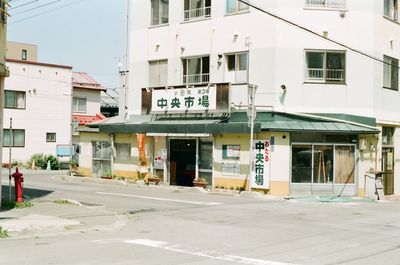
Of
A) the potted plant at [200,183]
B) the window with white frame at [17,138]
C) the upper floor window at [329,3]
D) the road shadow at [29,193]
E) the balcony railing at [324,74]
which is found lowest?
the road shadow at [29,193]

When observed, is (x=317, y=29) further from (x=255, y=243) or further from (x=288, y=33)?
(x=255, y=243)

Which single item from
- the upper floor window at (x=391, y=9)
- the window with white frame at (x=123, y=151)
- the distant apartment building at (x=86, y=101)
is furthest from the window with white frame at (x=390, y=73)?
the distant apartment building at (x=86, y=101)

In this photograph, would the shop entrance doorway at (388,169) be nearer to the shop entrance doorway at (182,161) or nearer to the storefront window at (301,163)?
the storefront window at (301,163)

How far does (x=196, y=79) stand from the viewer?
94.9ft

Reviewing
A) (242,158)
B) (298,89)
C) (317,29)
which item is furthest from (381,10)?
(242,158)

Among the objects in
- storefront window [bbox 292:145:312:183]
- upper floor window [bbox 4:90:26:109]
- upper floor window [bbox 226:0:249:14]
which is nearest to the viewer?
storefront window [bbox 292:145:312:183]

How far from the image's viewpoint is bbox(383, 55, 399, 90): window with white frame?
27.5m

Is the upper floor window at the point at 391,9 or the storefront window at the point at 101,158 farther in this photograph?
the storefront window at the point at 101,158

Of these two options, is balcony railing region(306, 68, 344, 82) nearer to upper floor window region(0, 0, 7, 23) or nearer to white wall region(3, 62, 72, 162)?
upper floor window region(0, 0, 7, 23)

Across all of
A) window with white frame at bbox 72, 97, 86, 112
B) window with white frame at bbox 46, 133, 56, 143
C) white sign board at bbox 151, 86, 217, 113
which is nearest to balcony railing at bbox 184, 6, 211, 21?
white sign board at bbox 151, 86, 217, 113

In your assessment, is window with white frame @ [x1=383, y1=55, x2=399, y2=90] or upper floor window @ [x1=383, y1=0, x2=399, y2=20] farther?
upper floor window @ [x1=383, y1=0, x2=399, y2=20]

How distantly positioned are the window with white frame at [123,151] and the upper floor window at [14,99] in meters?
17.2

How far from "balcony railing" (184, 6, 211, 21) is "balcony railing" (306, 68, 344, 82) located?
20.7 feet

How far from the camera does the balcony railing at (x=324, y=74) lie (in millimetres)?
25875
